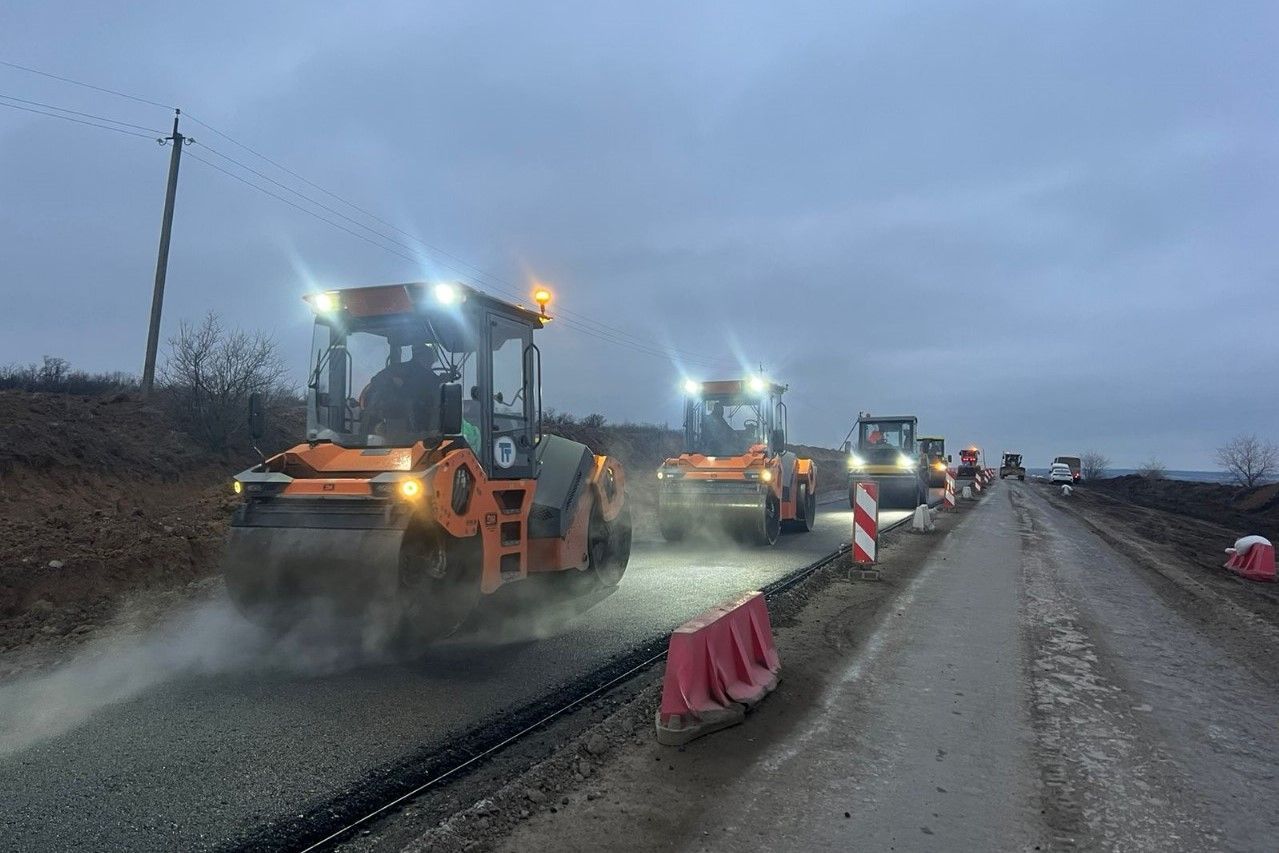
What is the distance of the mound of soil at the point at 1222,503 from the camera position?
2562 cm

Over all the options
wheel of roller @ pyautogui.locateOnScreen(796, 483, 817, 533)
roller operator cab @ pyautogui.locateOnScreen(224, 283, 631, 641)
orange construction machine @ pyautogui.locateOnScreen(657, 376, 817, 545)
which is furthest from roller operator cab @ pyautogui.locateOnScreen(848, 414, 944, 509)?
roller operator cab @ pyautogui.locateOnScreen(224, 283, 631, 641)

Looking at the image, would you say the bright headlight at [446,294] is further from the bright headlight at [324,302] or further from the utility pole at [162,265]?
the utility pole at [162,265]

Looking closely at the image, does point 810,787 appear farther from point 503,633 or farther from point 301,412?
point 301,412

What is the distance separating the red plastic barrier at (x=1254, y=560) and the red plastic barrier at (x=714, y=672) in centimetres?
1003

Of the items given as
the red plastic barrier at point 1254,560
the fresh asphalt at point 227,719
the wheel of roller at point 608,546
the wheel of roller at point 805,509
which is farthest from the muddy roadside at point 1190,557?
the fresh asphalt at point 227,719

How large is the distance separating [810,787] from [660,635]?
3.07 m

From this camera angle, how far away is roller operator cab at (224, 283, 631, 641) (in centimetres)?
547

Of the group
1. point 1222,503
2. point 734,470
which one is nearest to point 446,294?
point 734,470

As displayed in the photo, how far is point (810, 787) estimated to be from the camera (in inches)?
153

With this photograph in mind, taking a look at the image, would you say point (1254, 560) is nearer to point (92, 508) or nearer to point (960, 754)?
point (960, 754)

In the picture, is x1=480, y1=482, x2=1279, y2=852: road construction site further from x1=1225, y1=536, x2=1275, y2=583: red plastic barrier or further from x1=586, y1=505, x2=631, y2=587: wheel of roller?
x1=1225, y1=536, x2=1275, y2=583: red plastic barrier

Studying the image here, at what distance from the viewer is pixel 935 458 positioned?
35438 mm

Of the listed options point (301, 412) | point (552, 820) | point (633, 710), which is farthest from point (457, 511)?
point (301, 412)

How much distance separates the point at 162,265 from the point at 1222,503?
39795 mm
